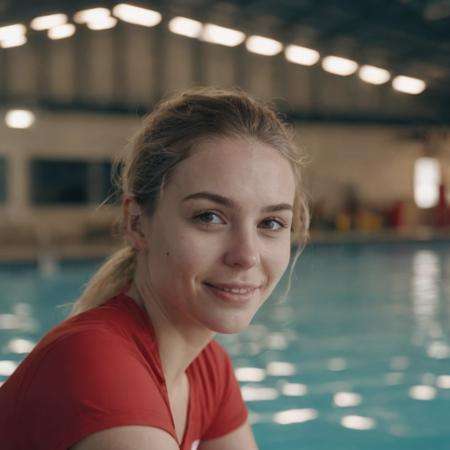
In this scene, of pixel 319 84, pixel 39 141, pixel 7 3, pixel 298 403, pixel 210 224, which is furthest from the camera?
pixel 319 84

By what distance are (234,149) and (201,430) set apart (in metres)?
0.71

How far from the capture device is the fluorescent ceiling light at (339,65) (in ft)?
57.6

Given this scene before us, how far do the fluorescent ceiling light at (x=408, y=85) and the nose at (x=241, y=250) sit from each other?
18.2 metres

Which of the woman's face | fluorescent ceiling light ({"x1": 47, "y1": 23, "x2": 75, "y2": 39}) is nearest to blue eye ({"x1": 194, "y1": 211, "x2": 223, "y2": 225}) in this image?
the woman's face

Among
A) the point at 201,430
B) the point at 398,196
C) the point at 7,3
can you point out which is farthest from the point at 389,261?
the point at 201,430

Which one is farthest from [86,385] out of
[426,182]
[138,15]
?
[426,182]

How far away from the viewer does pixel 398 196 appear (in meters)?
19.1

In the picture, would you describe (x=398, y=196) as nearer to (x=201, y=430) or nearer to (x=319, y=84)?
(x=319, y=84)

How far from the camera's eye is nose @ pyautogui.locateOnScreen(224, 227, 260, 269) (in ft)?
4.23

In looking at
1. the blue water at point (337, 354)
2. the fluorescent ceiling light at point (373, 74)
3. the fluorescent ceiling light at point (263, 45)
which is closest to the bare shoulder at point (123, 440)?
the blue water at point (337, 354)

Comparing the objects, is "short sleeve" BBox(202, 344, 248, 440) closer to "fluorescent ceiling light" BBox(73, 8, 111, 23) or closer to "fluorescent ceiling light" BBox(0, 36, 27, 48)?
"fluorescent ceiling light" BBox(73, 8, 111, 23)

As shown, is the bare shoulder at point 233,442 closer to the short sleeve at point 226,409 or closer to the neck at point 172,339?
the short sleeve at point 226,409

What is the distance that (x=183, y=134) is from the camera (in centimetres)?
132

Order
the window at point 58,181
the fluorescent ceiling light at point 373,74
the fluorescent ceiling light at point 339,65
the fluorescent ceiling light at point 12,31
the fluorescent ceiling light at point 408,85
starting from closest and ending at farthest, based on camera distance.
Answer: the fluorescent ceiling light at point 12,31 → the window at point 58,181 → the fluorescent ceiling light at point 339,65 → the fluorescent ceiling light at point 373,74 → the fluorescent ceiling light at point 408,85
